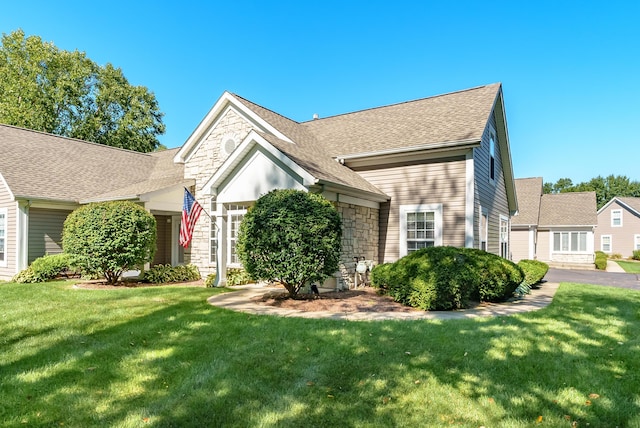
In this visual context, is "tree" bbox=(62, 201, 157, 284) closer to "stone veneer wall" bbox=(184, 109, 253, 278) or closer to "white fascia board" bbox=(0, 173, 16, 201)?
"stone veneer wall" bbox=(184, 109, 253, 278)

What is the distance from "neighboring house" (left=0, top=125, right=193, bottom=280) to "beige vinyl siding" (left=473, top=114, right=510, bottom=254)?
10.5m

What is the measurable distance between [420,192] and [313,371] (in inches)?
325

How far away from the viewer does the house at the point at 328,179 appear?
33.9 feet

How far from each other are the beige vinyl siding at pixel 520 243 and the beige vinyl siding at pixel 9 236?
2759cm

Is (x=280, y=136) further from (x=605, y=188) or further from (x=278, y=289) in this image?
(x=605, y=188)

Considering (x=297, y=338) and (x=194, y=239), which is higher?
(x=194, y=239)

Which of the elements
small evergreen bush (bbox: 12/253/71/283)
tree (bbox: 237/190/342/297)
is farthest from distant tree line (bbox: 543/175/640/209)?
small evergreen bush (bbox: 12/253/71/283)

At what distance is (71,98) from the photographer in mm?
30578

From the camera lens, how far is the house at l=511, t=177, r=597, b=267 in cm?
2555

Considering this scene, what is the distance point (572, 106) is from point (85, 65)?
35.8 metres

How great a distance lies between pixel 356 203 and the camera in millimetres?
10750

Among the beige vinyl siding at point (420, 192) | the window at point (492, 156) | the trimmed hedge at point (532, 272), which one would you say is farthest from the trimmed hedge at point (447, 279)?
the window at point (492, 156)

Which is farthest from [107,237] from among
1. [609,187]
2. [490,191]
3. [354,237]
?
[609,187]

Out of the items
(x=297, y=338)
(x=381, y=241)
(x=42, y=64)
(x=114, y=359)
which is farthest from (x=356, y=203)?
(x=42, y=64)
